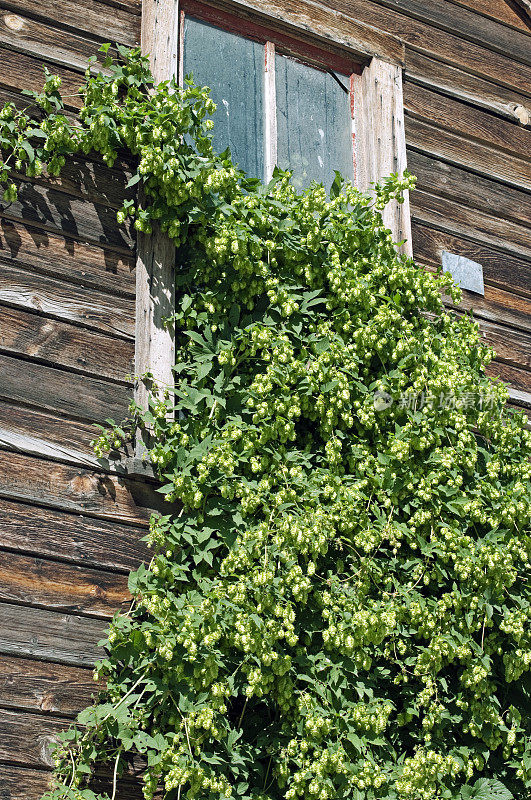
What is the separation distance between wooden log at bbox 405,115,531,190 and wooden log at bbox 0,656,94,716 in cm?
336

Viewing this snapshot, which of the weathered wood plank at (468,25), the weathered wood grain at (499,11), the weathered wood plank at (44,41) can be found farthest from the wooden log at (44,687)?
the weathered wood grain at (499,11)

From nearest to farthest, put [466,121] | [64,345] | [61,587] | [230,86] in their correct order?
1. [61,587]
2. [64,345]
3. [230,86]
4. [466,121]

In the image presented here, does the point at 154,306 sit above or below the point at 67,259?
below

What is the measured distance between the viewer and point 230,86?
462 cm

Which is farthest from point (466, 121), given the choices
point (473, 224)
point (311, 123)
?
point (311, 123)

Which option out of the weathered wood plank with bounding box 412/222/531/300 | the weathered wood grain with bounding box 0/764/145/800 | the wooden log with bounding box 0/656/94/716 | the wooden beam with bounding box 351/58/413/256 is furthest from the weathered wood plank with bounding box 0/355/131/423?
the weathered wood plank with bounding box 412/222/531/300

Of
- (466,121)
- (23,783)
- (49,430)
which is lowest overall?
(23,783)

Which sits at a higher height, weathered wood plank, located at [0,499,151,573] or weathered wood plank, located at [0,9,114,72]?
weathered wood plank, located at [0,9,114,72]

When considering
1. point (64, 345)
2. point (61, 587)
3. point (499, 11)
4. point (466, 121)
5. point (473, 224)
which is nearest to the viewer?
point (61, 587)

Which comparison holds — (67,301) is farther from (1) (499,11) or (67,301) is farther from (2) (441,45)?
(1) (499,11)

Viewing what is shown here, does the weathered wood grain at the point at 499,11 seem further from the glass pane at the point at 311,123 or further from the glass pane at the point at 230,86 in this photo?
the glass pane at the point at 230,86

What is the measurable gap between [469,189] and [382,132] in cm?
69

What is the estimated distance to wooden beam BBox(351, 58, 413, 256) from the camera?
4.84 meters

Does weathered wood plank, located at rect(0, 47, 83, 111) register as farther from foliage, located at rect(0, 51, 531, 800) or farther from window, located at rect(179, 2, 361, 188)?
window, located at rect(179, 2, 361, 188)
